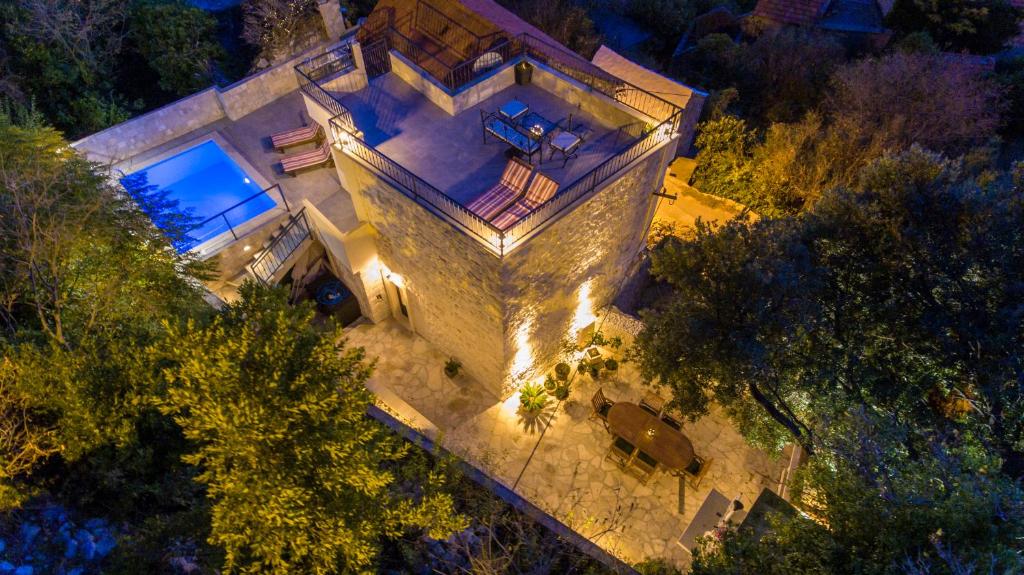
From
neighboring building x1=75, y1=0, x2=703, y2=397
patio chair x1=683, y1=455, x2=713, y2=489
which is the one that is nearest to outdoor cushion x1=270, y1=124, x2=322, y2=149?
neighboring building x1=75, y1=0, x2=703, y2=397

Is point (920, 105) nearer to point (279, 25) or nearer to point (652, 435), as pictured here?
point (652, 435)

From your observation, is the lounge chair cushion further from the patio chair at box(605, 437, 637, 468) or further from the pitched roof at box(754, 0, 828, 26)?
the pitched roof at box(754, 0, 828, 26)

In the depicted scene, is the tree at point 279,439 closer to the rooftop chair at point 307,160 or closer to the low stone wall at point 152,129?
the rooftop chair at point 307,160

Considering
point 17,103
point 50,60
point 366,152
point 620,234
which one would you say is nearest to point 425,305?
Result: point 366,152

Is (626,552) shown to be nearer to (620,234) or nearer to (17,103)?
(620,234)

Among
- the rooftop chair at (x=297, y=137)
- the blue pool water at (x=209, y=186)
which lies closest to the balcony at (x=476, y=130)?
the rooftop chair at (x=297, y=137)

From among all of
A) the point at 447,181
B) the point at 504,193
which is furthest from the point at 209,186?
the point at 504,193
